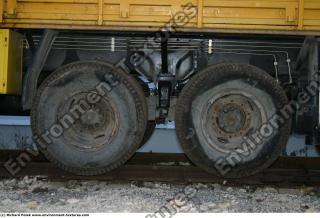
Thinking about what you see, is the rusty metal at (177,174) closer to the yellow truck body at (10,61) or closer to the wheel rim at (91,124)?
the wheel rim at (91,124)

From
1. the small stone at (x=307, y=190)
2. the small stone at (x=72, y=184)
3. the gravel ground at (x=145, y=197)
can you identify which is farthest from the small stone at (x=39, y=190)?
the small stone at (x=307, y=190)

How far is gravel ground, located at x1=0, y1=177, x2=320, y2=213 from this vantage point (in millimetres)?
4891

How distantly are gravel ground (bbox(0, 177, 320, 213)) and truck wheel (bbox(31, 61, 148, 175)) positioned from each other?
1.04 feet

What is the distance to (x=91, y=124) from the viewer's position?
5.95m

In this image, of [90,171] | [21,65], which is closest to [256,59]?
[90,171]

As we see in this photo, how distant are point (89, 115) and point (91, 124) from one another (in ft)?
0.38

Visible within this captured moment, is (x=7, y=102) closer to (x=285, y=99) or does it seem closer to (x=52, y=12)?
(x=52, y=12)

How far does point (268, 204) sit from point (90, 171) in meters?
2.12

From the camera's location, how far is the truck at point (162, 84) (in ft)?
18.2

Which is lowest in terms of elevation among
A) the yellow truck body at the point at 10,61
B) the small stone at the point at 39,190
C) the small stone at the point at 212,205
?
the small stone at the point at 39,190

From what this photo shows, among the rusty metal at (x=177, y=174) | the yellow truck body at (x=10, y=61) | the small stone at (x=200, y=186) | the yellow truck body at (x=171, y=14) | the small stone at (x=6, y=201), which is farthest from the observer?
the rusty metal at (x=177, y=174)

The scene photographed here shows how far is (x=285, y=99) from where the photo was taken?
584 centimetres

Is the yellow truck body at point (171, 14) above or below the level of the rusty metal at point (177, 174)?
above

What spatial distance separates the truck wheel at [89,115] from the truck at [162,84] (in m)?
0.01
